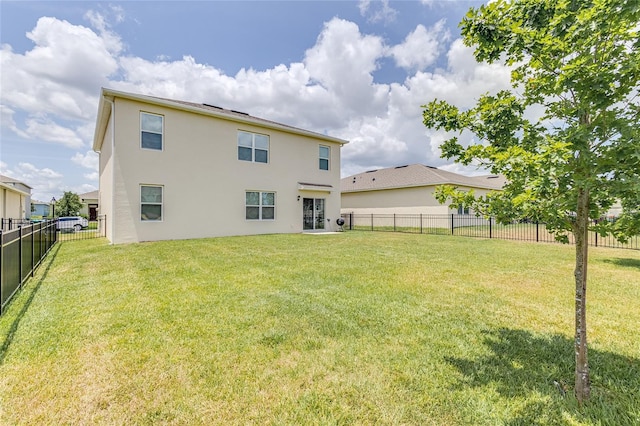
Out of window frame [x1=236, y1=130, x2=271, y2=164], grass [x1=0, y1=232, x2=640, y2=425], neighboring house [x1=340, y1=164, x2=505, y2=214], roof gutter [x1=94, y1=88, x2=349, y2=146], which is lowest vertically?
grass [x1=0, y1=232, x2=640, y2=425]

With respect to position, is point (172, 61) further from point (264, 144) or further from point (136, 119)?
point (264, 144)

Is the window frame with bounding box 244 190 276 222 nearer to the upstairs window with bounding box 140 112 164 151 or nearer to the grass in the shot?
the upstairs window with bounding box 140 112 164 151

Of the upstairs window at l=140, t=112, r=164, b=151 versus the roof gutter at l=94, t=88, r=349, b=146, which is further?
the upstairs window at l=140, t=112, r=164, b=151

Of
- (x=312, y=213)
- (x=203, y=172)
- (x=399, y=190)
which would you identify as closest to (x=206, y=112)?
(x=203, y=172)

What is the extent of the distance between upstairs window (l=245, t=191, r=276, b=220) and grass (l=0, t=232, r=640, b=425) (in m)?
8.43

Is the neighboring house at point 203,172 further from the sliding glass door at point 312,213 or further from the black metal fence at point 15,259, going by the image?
the black metal fence at point 15,259

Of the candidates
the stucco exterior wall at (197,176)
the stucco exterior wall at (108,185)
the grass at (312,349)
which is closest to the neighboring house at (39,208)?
the stucco exterior wall at (108,185)

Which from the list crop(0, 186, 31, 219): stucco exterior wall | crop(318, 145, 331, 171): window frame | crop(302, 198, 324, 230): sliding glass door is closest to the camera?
crop(302, 198, 324, 230): sliding glass door

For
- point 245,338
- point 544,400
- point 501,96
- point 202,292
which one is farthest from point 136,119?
point 544,400

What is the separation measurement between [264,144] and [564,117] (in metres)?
14.0

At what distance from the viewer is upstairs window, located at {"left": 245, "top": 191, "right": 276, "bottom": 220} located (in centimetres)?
1459

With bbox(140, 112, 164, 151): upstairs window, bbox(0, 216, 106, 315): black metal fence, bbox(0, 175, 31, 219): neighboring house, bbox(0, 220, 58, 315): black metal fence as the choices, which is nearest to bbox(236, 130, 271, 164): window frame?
bbox(140, 112, 164, 151): upstairs window

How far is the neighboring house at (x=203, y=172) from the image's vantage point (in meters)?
11.4

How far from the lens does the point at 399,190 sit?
22984mm
